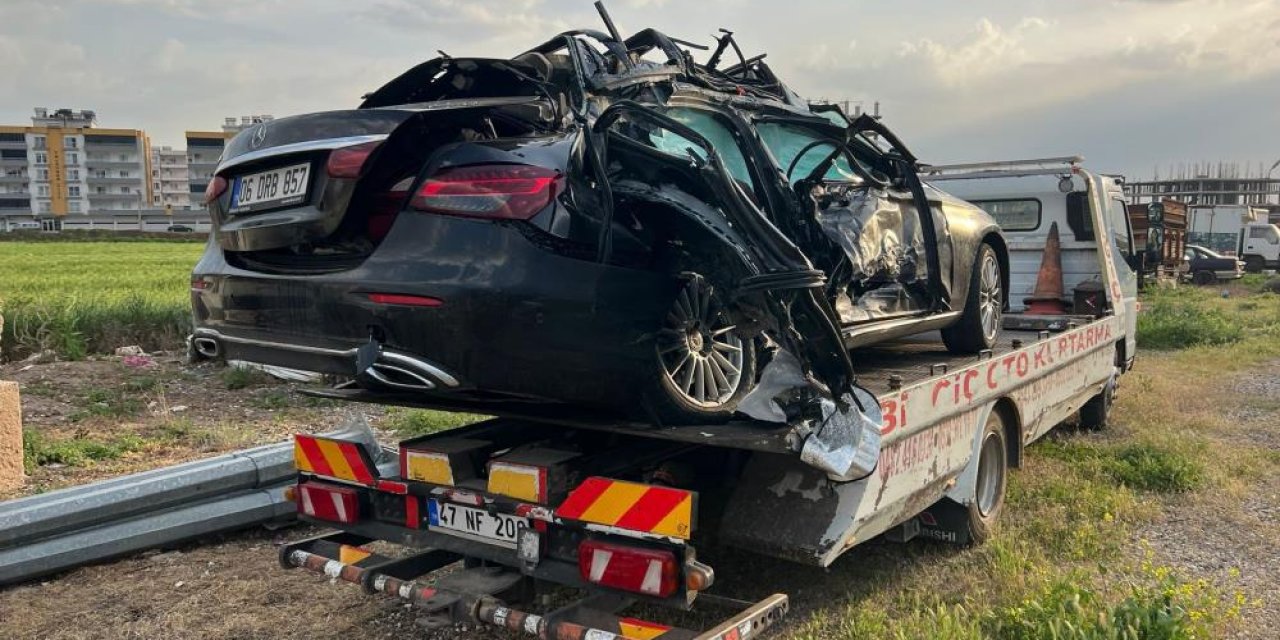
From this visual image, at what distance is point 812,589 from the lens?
4.35 metres

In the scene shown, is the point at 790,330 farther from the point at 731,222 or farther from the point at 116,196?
the point at 116,196

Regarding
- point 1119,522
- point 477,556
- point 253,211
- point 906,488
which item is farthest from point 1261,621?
point 253,211

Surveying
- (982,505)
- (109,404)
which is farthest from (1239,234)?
(109,404)

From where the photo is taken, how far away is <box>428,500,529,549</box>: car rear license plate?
11.1 feet

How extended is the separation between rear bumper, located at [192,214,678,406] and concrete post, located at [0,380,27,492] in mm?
3686

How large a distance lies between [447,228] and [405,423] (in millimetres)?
5122

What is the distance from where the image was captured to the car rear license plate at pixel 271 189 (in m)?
3.29

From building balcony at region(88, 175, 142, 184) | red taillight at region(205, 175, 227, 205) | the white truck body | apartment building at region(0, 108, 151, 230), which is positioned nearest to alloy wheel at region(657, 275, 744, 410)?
red taillight at region(205, 175, 227, 205)

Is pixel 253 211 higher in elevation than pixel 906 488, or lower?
higher

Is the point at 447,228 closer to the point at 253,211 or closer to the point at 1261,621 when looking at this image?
the point at 253,211

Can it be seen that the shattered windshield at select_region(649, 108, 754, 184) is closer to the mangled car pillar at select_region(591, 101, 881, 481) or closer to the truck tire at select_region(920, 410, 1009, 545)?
the mangled car pillar at select_region(591, 101, 881, 481)

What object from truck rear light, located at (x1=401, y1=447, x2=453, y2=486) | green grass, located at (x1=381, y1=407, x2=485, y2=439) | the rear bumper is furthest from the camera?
green grass, located at (x1=381, y1=407, x2=485, y2=439)

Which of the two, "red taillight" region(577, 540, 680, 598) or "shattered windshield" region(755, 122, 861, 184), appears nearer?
"red taillight" region(577, 540, 680, 598)

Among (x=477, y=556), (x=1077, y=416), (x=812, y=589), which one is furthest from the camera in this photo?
(x=1077, y=416)
